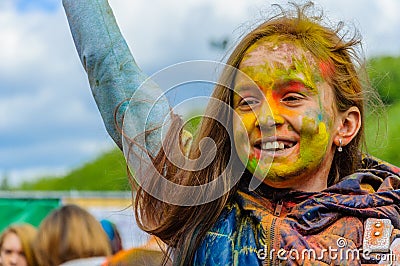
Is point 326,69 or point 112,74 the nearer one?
point 326,69

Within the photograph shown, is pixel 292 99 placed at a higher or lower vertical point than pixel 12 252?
higher

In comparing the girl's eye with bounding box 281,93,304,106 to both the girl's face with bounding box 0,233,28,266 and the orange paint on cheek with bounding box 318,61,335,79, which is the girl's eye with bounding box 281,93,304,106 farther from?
the girl's face with bounding box 0,233,28,266

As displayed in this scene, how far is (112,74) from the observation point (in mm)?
2119

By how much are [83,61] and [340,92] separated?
2.37 feet

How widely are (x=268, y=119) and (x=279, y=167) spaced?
108 millimetres

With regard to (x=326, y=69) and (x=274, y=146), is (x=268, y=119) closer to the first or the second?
(x=274, y=146)

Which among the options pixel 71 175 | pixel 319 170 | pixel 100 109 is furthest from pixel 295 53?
pixel 71 175

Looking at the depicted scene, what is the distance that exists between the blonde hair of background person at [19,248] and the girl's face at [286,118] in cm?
303

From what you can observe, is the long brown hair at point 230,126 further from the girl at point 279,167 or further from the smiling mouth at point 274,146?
the smiling mouth at point 274,146

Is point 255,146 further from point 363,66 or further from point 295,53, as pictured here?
point 363,66

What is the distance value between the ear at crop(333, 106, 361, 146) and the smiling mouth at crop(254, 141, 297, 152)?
124 mm

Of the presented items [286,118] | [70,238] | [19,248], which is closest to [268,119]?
[286,118]

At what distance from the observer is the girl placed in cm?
171

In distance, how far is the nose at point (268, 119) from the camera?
1759 mm
